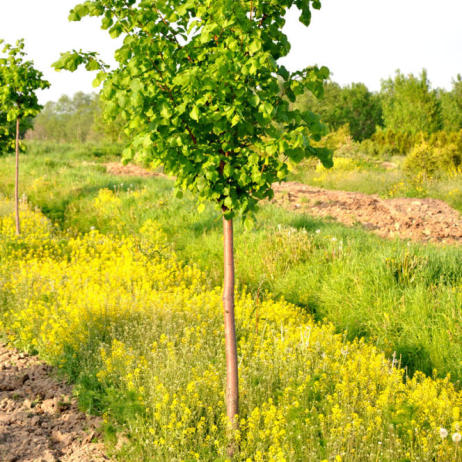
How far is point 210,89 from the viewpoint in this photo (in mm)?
2668

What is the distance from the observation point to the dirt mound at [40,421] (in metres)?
3.34

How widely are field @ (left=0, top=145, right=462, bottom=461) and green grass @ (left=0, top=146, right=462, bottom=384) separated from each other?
0.09 feet

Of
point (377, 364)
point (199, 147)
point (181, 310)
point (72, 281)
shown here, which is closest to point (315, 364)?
point (377, 364)

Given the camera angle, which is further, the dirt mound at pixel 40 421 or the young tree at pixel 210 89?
the dirt mound at pixel 40 421

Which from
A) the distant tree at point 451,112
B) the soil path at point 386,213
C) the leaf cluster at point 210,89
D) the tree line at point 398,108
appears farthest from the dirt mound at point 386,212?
the distant tree at point 451,112

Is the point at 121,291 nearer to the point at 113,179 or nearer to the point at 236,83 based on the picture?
the point at 236,83

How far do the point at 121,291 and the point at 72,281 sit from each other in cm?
75

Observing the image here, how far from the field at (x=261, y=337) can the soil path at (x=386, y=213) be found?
1.58m

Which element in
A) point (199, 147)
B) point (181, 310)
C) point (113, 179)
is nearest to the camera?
point (199, 147)

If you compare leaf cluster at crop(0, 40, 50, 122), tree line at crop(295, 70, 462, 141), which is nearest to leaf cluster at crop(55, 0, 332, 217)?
leaf cluster at crop(0, 40, 50, 122)

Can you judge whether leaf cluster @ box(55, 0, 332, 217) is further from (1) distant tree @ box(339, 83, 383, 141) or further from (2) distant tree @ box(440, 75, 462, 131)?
(1) distant tree @ box(339, 83, 383, 141)

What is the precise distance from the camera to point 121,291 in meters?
5.79

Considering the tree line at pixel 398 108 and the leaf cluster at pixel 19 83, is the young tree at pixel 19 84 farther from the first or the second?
the tree line at pixel 398 108

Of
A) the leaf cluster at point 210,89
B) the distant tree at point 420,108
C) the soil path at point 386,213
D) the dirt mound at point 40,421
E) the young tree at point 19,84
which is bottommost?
the dirt mound at point 40,421
